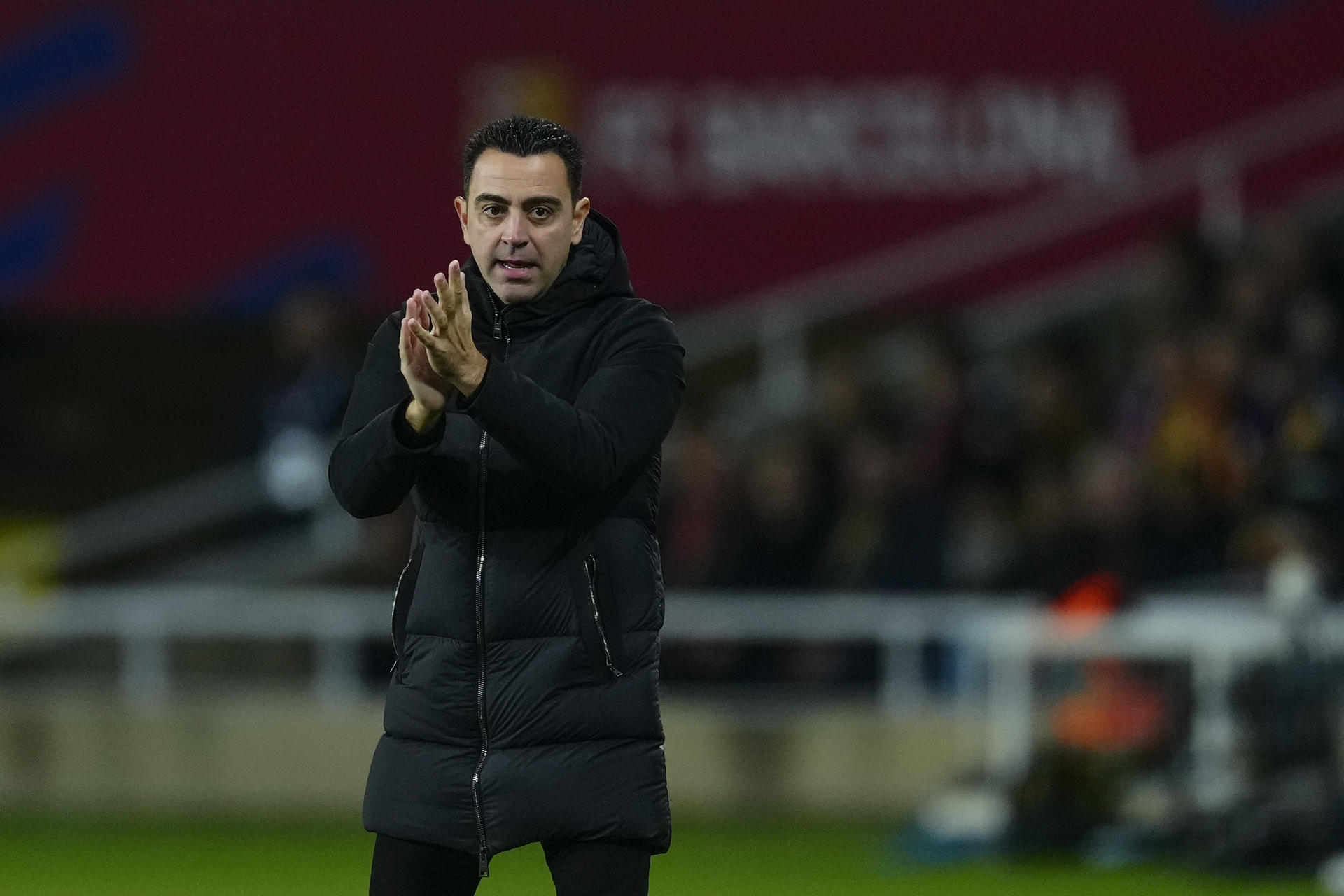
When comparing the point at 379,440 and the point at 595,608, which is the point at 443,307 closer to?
the point at 379,440

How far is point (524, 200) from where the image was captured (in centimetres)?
450

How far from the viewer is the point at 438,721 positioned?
4.54 meters

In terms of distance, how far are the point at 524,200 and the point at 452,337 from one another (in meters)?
0.35

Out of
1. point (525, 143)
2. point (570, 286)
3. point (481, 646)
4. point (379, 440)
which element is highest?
point (525, 143)

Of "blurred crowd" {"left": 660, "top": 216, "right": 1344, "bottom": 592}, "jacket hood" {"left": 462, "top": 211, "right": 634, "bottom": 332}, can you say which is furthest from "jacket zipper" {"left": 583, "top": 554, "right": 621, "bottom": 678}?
"blurred crowd" {"left": 660, "top": 216, "right": 1344, "bottom": 592}

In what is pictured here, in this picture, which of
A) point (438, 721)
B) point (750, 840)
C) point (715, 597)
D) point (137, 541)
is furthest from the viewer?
point (137, 541)

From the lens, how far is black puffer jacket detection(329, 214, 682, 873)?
4.49m

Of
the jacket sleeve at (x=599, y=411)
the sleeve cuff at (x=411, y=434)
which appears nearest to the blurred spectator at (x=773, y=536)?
the jacket sleeve at (x=599, y=411)

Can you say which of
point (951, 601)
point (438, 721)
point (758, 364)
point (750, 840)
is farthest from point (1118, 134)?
point (438, 721)

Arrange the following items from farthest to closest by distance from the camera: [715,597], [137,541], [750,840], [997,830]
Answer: [137,541] < [715,597] < [750,840] < [997,830]

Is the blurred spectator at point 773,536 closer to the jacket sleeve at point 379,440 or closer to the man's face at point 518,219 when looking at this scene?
the jacket sleeve at point 379,440

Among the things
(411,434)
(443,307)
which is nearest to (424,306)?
(443,307)

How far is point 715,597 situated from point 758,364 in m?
2.77

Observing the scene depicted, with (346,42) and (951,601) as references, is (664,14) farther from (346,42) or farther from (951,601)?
(951,601)
